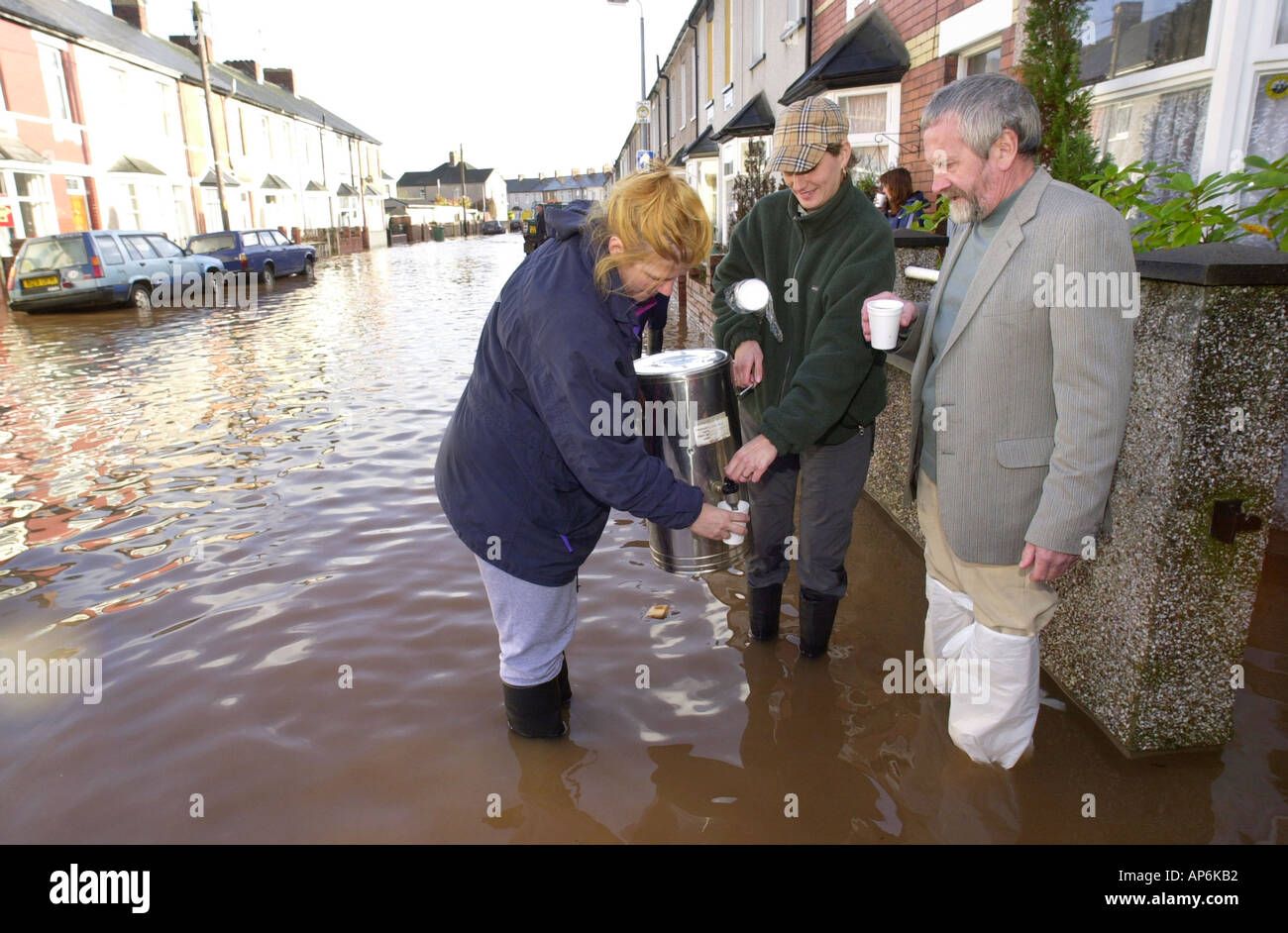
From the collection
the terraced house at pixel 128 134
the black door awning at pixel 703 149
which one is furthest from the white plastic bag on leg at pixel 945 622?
the terraced house at pixel 128 134

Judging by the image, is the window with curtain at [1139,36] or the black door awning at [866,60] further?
the black door awning at [866,60]

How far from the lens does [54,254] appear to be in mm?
16656

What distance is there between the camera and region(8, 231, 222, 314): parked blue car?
16219 millimetres

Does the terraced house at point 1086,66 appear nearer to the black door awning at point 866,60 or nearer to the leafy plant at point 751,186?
the black door awning at point 866,60

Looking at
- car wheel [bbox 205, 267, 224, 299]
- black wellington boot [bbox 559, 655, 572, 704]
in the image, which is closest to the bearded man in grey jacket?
black wellington boot [bbox 559, 655, 572, 704]

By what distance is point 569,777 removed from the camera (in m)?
2.94

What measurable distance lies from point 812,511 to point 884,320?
909mm

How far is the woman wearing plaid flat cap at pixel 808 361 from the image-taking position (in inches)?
118

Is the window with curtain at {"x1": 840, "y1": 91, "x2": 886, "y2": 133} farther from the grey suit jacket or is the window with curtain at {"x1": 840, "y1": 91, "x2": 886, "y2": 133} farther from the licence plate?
the licence plate

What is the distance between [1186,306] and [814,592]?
1.69 meters

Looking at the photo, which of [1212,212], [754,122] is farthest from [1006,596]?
[754,122]

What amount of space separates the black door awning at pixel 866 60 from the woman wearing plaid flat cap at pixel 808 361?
613 cm

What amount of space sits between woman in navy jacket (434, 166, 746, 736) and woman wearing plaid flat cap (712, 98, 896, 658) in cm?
58
